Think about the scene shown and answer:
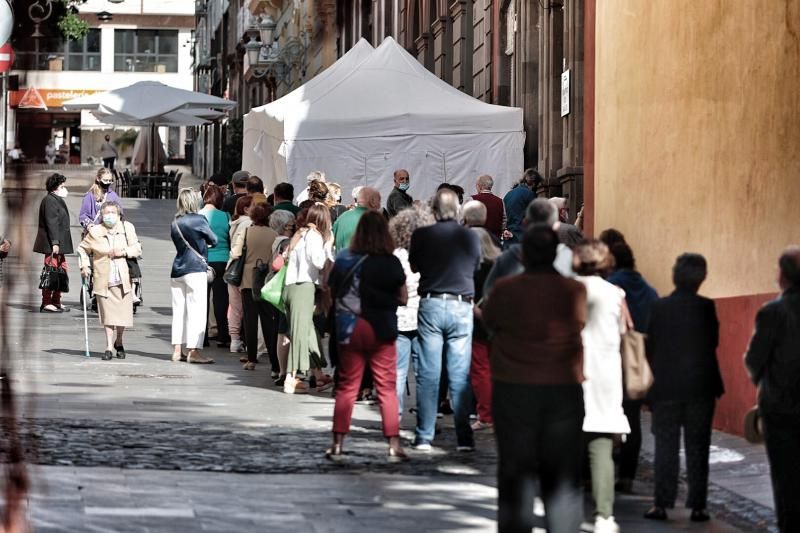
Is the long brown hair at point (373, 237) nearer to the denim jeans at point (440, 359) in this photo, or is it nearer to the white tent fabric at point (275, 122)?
the denim jeans at point (440, 359)

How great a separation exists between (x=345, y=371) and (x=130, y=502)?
89.3 inches

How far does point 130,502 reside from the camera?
9.34 m

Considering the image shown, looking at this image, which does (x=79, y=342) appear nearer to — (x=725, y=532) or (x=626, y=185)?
(x=626, y=185)

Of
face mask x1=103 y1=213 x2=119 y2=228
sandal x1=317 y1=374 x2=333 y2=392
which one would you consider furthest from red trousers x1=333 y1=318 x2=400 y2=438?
face mask x1=103 y1=213 x2=119 y2=228

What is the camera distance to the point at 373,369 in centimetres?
1130

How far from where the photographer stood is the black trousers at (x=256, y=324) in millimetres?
16531

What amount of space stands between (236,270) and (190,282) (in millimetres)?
483

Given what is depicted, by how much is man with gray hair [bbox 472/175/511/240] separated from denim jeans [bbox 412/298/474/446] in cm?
685

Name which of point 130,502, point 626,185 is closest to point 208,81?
point 626,185

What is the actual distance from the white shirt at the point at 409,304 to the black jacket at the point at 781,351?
4.40 metres

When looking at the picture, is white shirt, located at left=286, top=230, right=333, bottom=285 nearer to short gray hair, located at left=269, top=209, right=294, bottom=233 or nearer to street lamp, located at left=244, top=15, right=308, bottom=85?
short gray hair, located at left=269, top=209, right=294, bottom=233

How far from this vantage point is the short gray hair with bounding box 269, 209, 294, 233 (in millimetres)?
16594

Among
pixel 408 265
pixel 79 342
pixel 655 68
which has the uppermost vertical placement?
pixel 655 68

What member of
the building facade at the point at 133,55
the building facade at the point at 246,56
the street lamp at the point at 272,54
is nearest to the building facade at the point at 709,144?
the street lamp at the point at 272,54
